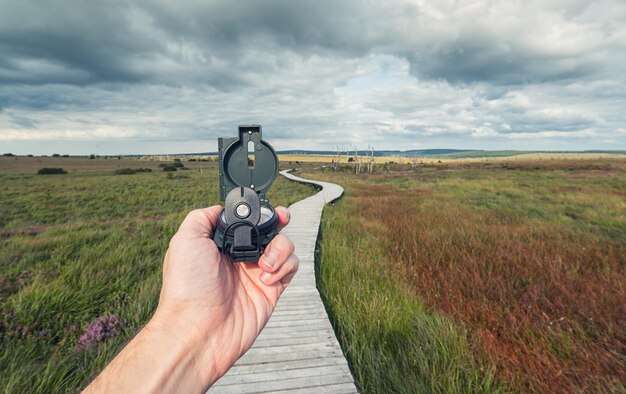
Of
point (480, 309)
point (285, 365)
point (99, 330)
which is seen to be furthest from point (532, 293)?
point (99, 330)

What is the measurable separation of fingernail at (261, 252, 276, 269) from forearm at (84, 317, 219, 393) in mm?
454

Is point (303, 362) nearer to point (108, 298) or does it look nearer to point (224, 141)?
point (224, 141)

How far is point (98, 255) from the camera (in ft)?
21.8

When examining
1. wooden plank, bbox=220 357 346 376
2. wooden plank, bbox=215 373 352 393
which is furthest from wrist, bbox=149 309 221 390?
wooden plank, bbox=220 357 346 376

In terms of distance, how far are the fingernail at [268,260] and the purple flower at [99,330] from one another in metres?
3.16

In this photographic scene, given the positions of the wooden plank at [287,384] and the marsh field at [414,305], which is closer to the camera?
the wooden plank at [287,384]

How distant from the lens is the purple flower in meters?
3.56

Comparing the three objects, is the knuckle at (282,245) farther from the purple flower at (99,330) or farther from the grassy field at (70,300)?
the purple flower at (99,330)

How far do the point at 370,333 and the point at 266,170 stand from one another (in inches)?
102

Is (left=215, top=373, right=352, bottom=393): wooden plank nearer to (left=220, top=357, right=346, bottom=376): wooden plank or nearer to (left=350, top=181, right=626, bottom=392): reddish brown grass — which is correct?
(left=220, top=357, right=346, bottom=376): wooden plank

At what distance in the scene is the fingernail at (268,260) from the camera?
62.7 inches

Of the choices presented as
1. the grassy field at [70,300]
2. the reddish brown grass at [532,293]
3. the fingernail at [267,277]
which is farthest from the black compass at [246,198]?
the reddish brown grass at [532,293]

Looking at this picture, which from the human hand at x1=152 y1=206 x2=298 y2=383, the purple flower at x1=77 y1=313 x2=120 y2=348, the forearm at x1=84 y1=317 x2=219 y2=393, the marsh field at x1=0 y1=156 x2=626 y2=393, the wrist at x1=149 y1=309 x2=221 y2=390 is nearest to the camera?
the forearm at x1=84 y1=317 x2=219 y2=393

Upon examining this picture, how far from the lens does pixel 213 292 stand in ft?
5.10
